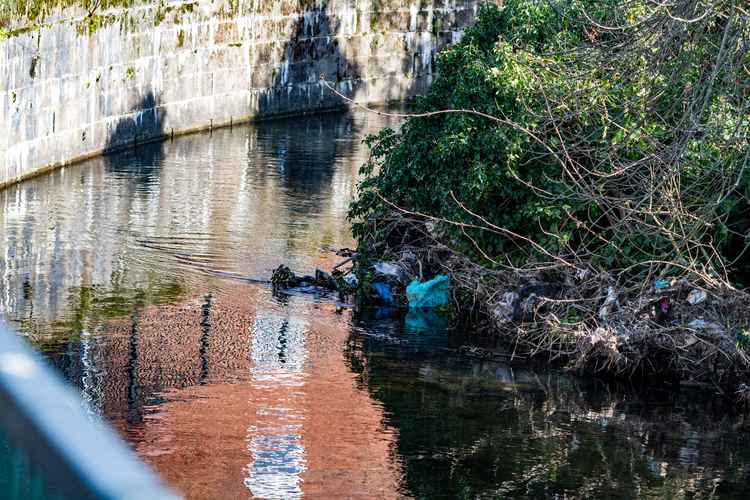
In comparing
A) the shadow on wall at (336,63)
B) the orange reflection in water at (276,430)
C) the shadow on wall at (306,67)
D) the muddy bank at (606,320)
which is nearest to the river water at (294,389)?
the orange reflection in water at (276,430)

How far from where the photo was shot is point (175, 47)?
72.0 ft

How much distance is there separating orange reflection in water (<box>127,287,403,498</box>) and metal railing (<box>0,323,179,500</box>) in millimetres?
5849

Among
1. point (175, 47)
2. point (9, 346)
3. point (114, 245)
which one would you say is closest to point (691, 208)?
point (114, 245)

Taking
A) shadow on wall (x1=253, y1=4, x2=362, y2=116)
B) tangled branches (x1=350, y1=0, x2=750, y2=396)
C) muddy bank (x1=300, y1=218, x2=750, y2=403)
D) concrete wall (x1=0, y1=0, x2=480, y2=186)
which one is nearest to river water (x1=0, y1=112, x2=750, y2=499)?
muddy bank (x1=300, y1=218, x2=750, y2=403)

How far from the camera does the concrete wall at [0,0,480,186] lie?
17531mm

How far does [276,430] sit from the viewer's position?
8.62 m

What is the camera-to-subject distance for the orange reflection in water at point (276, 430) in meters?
7.71

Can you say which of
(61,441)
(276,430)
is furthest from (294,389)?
(61,441)

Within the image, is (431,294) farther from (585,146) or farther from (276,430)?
(276,430)

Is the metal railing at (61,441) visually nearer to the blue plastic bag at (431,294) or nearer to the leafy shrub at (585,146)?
the leafy shrub at (585,146)

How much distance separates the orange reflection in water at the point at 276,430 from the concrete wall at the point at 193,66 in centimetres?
723

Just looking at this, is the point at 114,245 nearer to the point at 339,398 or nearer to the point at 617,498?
the point at 339,398

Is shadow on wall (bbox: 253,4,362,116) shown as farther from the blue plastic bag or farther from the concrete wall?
the blue plastic bag

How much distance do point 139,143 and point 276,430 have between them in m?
13.1
